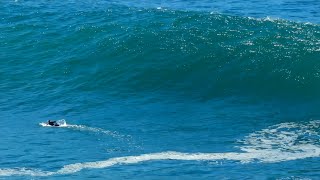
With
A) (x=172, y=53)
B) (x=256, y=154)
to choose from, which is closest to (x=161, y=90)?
(x=172, y=53)

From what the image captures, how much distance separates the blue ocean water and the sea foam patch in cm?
5

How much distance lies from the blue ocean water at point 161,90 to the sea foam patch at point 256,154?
50 millimetres

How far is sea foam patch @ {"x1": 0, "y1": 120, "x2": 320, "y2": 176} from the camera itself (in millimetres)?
30828

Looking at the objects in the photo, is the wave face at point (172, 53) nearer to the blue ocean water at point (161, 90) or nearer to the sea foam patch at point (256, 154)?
the blue ocean water at point (161, 90)

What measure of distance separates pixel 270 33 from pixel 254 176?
2112 centimetres

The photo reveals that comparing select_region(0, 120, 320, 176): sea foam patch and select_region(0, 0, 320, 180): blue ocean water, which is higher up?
select_region(0, 0, 320, 180): blue ocean water

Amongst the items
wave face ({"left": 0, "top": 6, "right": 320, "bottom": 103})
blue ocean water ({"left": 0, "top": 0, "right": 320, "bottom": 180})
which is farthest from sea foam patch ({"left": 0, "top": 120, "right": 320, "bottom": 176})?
wave face ({"left": 0, "top": 6, "right": 320, "bottom": 103})

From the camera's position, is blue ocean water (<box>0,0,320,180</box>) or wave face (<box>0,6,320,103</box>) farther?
wave face (<box>0,6,320,103</box>)

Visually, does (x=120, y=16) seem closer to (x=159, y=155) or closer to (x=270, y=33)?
(x=270, y=33)

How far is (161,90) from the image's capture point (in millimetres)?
42969

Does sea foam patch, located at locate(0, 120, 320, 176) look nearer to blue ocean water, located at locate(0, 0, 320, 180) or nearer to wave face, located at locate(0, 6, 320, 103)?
blue ocean water, located at locate(0, 0, 320, 180)

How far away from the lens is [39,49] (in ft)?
172

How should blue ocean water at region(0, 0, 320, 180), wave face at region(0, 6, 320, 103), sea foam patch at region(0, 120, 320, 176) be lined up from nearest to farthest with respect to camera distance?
sea foam patch at region(0, 120, 320, 176) < blue ocean water at region(0, 0, 320, 180) < wave face at region(0, 6, 320, 103)

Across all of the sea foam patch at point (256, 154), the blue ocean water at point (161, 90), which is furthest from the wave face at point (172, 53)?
the sea foam patch at point (256, 154)
